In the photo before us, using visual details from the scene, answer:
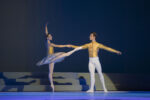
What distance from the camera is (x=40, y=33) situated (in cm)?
1184

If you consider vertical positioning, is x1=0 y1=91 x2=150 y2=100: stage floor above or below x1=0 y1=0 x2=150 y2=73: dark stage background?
below

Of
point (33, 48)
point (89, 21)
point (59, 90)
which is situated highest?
point (89, 21)

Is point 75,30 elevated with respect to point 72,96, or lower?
elevated

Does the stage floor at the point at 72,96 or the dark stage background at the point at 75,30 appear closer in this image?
the stage floor at the point at 72,96

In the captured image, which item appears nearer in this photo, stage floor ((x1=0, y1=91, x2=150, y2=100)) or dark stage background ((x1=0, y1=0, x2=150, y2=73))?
stage floor ((x1=0, y1=91, x2=150, y2=100))

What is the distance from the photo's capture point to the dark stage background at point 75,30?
1181 centimetres

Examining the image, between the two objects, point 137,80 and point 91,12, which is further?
point 91,12

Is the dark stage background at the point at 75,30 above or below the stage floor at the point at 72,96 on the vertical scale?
above

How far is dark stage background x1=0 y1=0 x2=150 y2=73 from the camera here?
1181 cm

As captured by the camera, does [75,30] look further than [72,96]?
Yes

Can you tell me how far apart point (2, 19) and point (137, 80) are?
5730 millimetres

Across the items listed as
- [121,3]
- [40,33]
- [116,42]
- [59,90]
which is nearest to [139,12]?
[121,3]

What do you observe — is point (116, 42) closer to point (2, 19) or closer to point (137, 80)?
point (137, 80)

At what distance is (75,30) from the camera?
11938mm
